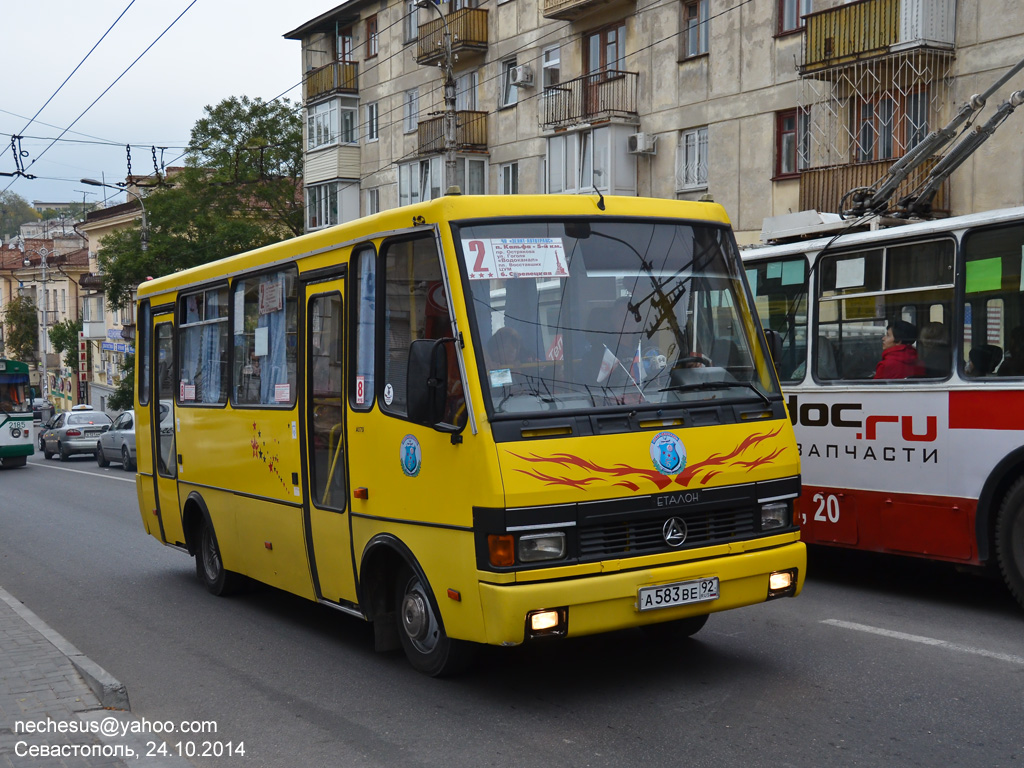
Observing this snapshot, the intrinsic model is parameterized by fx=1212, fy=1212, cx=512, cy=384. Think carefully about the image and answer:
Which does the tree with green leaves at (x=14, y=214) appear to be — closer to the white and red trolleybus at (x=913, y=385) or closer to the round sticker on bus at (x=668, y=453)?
the white and red trolleybus at (x=913, y=385)

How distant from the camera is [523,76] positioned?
111 ft

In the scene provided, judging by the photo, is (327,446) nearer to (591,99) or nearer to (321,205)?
(591,99)

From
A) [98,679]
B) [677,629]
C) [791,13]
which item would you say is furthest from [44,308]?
[677,629]

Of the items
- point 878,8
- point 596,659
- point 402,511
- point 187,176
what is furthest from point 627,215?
point 187,176

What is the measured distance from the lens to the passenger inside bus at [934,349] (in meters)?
8.55

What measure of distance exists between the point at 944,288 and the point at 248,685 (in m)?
5.42

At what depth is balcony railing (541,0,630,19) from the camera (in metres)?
30.4

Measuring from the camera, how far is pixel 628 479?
242 inches

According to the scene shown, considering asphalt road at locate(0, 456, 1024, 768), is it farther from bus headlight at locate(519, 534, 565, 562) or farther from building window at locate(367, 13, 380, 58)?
building window at locate(367, 13, 380, 58)

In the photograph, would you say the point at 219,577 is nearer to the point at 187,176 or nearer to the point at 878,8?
the point at 878,8

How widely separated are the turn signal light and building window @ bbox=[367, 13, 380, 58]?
39.1 metres

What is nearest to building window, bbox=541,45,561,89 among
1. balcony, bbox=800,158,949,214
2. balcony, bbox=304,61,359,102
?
balcony, bbox=800,158,949,214

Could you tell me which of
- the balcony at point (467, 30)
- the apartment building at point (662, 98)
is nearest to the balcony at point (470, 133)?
the apartment building at point (662, 98)

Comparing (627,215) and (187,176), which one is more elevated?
(187,176)
